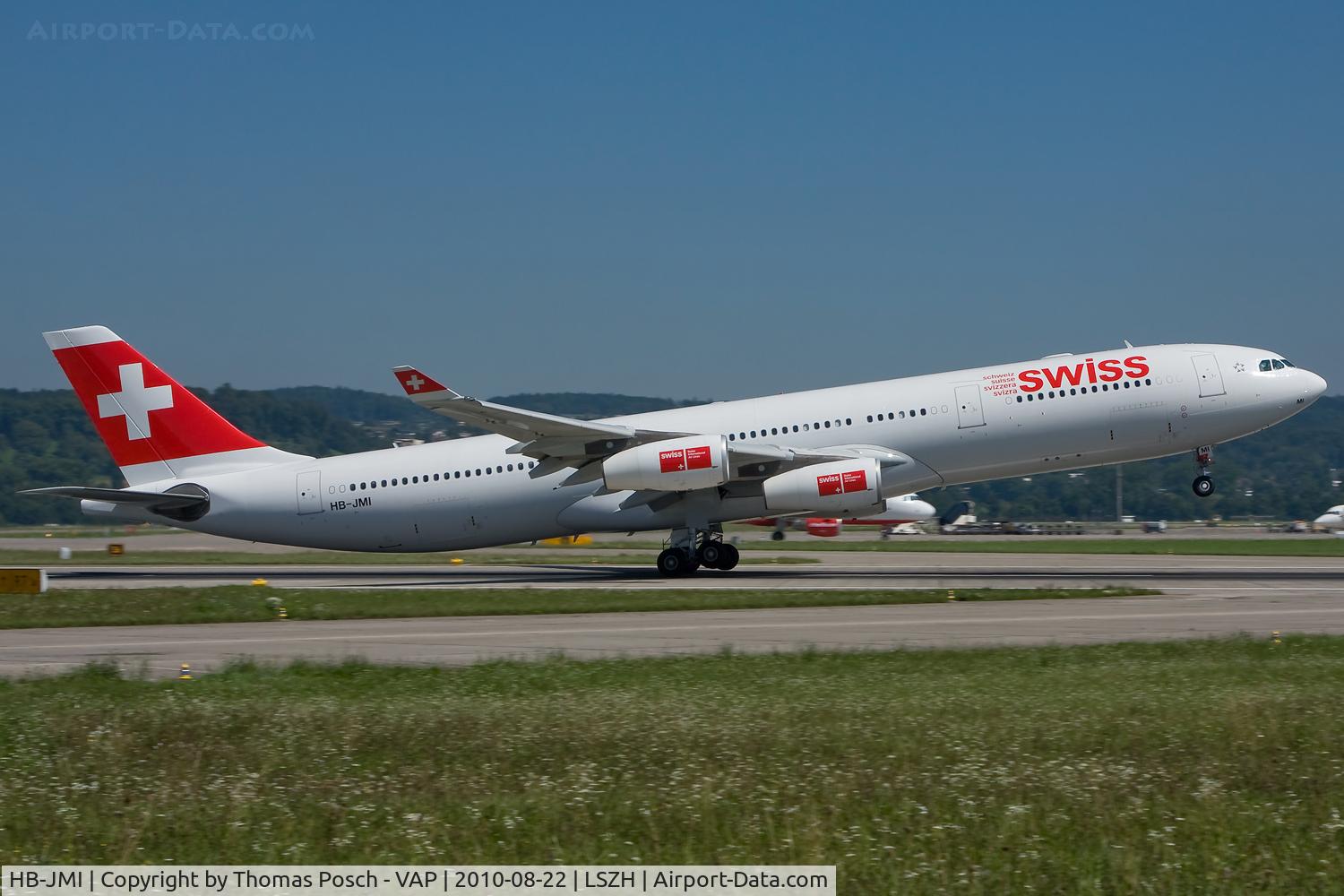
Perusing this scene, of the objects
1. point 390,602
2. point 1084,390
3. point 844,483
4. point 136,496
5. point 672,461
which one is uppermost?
point 1084,390

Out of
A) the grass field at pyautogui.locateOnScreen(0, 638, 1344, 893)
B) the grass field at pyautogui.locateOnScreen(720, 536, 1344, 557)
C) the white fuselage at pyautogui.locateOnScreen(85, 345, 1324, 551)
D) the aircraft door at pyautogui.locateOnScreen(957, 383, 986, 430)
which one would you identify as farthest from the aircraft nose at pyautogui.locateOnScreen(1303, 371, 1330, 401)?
the grass field at pyautogui.locateOnScreen(0, 638, 1344, 893)

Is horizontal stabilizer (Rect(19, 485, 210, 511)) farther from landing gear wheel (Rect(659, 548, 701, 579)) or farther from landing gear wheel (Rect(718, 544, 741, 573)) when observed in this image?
landing gear wheel (Rect(718, 544, 741, 573))

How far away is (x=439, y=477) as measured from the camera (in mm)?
34312

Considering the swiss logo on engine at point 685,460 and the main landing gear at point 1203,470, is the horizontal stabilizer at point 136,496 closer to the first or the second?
the swiss logo on engine at point 685,460

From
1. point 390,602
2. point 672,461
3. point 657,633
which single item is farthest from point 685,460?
point 657,633

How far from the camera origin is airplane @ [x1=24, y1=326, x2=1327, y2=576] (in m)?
31.7

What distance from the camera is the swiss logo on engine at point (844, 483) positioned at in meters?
31.3

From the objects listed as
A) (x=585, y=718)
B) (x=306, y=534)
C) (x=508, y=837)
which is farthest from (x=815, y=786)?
(x=306, y=534)

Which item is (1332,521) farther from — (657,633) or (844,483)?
(657,633)

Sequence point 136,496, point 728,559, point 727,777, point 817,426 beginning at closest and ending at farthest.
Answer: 1. point 727,777
2. point 817,426
3. point 728,559
4. point 136,496

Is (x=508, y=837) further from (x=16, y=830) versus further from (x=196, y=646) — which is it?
(x=196, y=646)

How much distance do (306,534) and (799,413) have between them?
1369cm

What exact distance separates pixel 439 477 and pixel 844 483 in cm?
1072

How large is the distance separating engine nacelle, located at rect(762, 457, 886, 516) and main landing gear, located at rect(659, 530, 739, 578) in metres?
2.37
